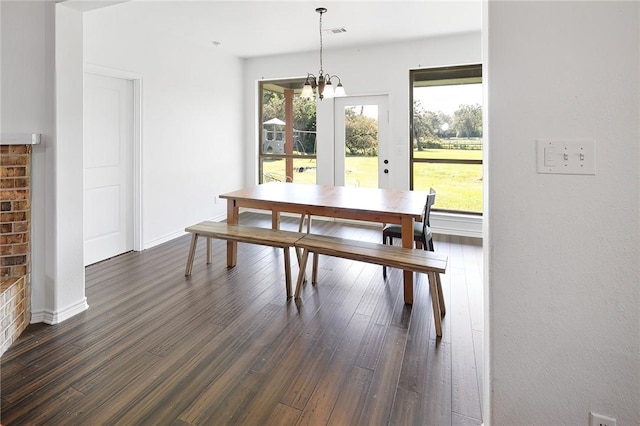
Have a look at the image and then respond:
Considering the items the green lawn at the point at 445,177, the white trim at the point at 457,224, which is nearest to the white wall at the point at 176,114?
the green lawn at the point at 445,177

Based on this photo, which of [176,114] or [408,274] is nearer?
[408,274]

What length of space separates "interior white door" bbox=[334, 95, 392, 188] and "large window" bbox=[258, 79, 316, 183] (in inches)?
19.8

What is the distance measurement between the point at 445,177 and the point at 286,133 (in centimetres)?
276

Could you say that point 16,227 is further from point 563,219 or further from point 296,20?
point 296,20

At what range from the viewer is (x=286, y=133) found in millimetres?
6316

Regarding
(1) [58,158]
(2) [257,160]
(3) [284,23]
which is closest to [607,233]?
(1) [58,158]

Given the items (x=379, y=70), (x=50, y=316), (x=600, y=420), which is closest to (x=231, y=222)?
(x=50, y=316)

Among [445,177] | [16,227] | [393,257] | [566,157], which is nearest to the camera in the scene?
[566,157]

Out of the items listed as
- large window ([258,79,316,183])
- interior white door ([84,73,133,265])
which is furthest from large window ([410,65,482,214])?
interior white door ([84,73,133,265])

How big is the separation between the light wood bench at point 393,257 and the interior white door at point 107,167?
233 centimetres

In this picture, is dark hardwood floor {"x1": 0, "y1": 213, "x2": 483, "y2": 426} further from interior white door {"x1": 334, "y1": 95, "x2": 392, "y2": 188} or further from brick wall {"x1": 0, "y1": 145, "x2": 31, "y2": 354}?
interior white door {"x1": 334, "y1": 95, "x2": 392, "y2": 188}

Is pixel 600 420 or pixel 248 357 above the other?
pixel 600 420

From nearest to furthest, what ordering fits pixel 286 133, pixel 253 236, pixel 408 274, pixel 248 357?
pixel 248 357
pixel 408 274
pixel 253 236
pixel 286 133

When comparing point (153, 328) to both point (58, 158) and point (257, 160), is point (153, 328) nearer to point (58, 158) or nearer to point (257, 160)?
point (58, 158)
